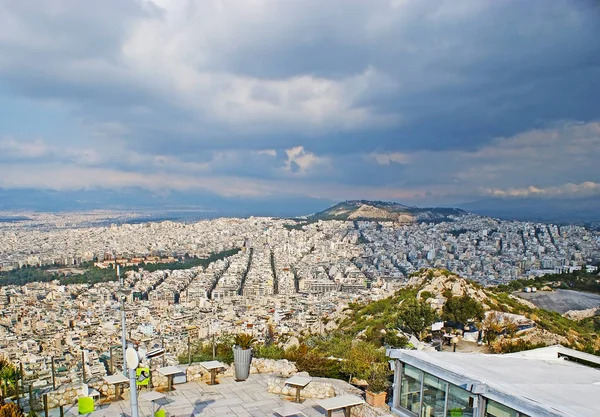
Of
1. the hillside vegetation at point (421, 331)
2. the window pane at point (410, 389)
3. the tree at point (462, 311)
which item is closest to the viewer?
the window pane at point (410, 389)

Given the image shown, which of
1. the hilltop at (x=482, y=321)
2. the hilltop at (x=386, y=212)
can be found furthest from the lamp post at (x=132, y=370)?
the hilltop at (x=386, y=212)

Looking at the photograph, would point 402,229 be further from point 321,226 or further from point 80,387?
point 80,387

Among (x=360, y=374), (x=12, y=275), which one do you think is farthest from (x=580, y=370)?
(x=12, y=275)

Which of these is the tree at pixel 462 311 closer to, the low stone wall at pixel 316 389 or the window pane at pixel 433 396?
the low stone wall at pixel 316 389

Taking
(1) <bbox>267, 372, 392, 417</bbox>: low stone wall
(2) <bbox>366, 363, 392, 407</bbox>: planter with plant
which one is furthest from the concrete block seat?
(2) <bbox>366, 363, 392, 407</bbox>: planter with plant

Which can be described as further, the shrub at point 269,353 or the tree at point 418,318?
the tree at point 418,318

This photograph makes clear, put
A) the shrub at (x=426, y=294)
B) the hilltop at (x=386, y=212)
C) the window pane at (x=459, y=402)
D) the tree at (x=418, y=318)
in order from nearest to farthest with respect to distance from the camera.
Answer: the window pane at (x=459, y=402) → the tree at (x=418, y=318) → the shrub at (x=426, y=294) → the hilltop at (x=386, y=212)

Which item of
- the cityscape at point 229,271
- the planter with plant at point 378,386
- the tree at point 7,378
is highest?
the planter with plant at point 378,386
